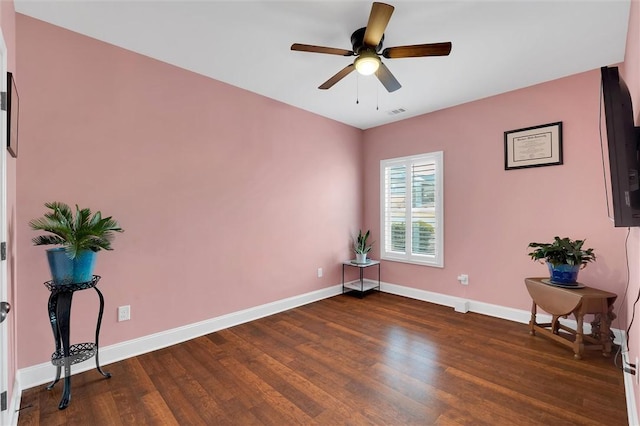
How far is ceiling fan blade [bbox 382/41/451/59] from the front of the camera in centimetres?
198

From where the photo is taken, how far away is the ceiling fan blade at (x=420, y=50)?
A: 6.48 feet

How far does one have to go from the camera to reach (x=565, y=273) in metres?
2.69

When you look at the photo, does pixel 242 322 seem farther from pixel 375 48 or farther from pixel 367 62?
pixel 375 48

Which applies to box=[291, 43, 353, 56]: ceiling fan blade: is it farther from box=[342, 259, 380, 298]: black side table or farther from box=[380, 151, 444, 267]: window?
box=[342, 259, 380, 298]: black side table

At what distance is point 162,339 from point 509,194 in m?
3.99

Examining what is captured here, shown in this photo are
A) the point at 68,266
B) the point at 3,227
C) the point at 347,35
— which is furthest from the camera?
the point at 347,35

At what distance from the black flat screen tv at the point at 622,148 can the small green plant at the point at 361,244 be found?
328 cm

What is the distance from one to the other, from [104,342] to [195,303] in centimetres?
77

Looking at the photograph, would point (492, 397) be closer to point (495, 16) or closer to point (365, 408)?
point (365, 408)

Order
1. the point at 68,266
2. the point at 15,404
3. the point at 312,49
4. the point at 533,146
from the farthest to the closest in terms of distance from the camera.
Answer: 1. the point at 533,146
2. the point at 312,49
3. the point at 68,266
4. the point at 15,404

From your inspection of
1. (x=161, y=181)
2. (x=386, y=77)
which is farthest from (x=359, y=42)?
(x=161, y=181)

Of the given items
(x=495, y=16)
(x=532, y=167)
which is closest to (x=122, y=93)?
(x=495, y=16)

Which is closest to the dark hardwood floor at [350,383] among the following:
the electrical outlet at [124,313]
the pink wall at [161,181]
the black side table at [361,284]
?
the electrical outlet at [124,313]

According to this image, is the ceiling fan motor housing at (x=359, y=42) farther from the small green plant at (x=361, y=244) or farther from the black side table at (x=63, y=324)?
the small green plant at (x=361, y=244)
